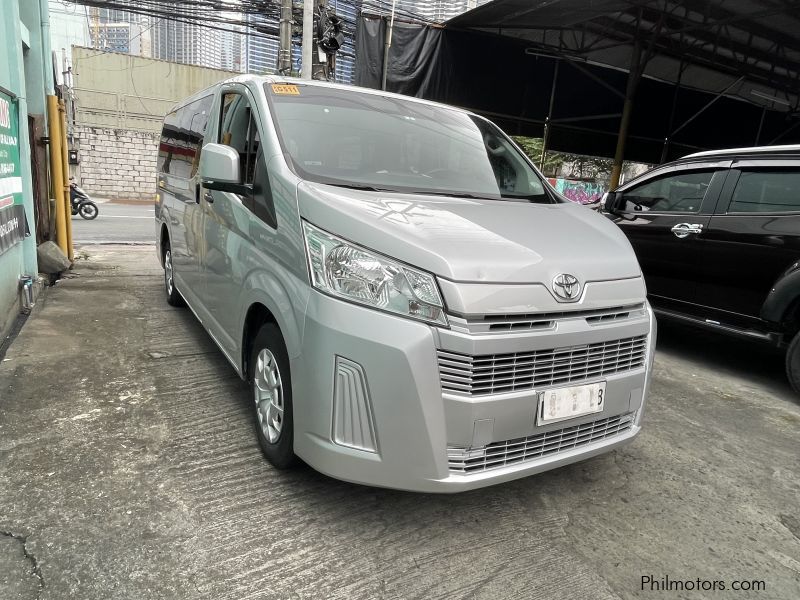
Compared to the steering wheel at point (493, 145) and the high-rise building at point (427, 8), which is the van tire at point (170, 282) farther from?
the high-rise building at point (427, 8)

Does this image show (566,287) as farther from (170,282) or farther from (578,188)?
(578,188)

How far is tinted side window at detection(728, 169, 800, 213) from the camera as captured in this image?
13.2 feet

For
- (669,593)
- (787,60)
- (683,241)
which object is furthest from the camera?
(787,60)

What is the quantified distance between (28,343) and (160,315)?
1135 mm

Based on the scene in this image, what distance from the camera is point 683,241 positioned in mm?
4652

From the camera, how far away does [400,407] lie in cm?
194

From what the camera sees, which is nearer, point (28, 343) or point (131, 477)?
point (131, 477)

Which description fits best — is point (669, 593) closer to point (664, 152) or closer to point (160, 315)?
point (160, 315)

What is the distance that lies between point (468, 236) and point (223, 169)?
1273 millimetres

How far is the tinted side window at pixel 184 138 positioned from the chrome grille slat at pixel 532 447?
9.59ft

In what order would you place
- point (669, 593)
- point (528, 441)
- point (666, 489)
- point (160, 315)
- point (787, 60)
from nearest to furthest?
point (669, 593) → point (528, 441) → point (666, 489) → point (160, 315) → point (787, 60)

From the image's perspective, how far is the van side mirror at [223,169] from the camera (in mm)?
2668

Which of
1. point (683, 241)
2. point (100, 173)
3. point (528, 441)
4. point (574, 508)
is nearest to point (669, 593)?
point (574, 508)

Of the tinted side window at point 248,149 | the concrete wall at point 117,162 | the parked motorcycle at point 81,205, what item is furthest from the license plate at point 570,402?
the concrete wall at point 117,162
